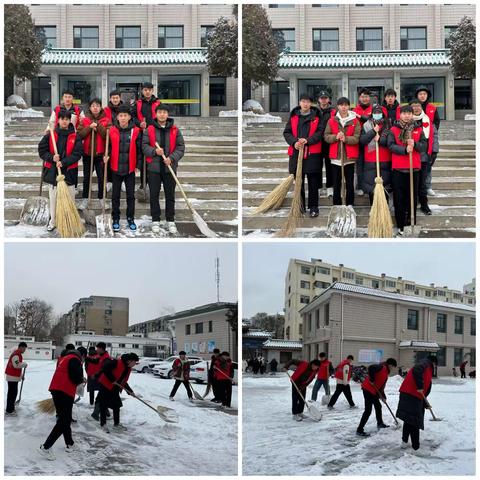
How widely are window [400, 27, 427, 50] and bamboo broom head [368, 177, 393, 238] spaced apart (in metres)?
1.84

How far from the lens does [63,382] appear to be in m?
5.54

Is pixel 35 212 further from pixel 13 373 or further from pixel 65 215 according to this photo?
pixel 13 373

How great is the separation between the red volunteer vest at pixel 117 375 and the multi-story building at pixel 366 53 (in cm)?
264

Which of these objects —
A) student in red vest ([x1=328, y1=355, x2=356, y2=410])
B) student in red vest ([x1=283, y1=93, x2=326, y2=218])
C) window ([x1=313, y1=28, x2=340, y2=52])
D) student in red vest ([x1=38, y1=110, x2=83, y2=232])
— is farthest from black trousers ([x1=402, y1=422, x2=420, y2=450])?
window ([x1=313, y1=28, x2=340, y2=52])

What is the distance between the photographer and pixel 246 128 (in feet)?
22.1

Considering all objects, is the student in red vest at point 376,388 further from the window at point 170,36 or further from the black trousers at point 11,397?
the window at point 170,36

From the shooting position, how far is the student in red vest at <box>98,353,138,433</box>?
19.0ft

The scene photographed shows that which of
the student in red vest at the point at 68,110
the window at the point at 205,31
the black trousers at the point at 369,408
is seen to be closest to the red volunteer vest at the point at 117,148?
the student in red vest at the point at 68,110

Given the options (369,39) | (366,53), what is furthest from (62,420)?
(366,53)

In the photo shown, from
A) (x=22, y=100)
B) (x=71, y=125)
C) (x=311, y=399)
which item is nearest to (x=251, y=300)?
(x=311, y=399)

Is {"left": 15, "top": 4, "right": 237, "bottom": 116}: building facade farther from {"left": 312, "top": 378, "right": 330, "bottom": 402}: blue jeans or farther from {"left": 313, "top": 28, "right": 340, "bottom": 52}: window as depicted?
{"left": 312, "top": 378, "right": 330, "bottom": 402}: blue jeans

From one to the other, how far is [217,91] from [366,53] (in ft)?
5.23

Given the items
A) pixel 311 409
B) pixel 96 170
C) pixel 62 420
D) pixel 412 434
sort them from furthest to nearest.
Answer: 1. pixel 96 170
2. pixel 311 409
3. pixel 412 434
4. pixel 62 420

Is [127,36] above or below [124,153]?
above
